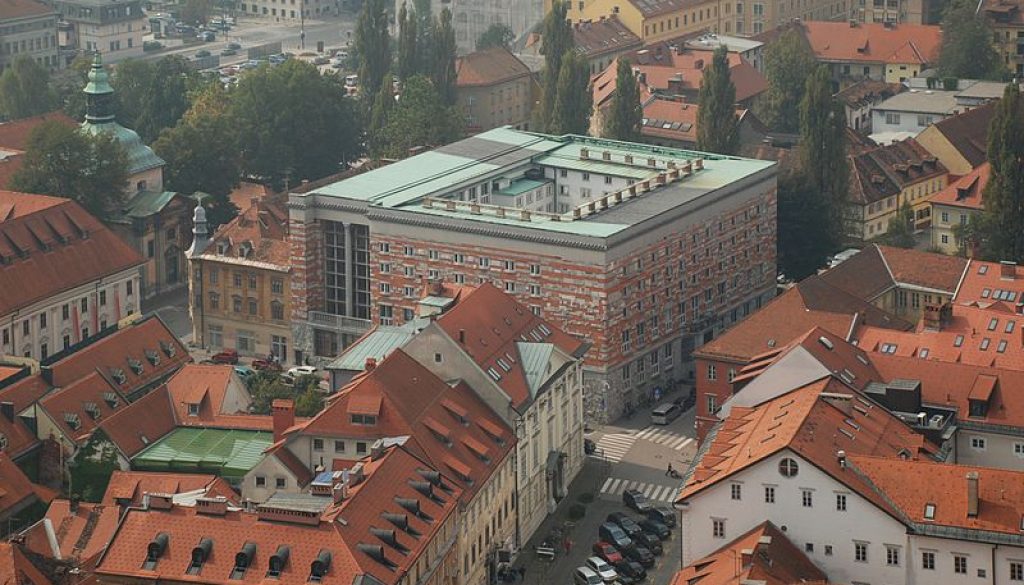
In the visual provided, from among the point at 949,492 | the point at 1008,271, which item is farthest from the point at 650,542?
the point at 1008,271

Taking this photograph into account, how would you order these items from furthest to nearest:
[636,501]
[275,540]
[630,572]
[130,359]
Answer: [130,359] < [636,501] < [630,572] < [275,540]

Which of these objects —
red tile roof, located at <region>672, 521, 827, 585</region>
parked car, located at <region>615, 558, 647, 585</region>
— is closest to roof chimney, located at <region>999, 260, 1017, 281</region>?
parked car, located at <region>615, 558, 647, 585</region>

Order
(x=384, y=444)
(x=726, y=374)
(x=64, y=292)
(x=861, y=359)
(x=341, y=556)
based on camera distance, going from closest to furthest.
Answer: (x=341, y=556)
(x=384, y=444)
(x=861, y=359)
(x=726, y=374)
(x=64, y=292)

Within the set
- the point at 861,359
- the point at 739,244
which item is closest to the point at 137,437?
the point at 861,359

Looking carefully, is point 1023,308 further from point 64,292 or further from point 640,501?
point 64,292

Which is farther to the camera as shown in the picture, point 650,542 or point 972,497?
point 650,542

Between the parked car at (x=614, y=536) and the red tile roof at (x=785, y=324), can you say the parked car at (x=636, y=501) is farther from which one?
the red tile roof at (x=785, y=324)

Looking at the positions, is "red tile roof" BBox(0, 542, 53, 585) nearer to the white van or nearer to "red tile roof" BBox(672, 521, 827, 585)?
"red tile roof" BBox(672, 521, 827, 585)

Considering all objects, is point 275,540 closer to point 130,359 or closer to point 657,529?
point 657,529
